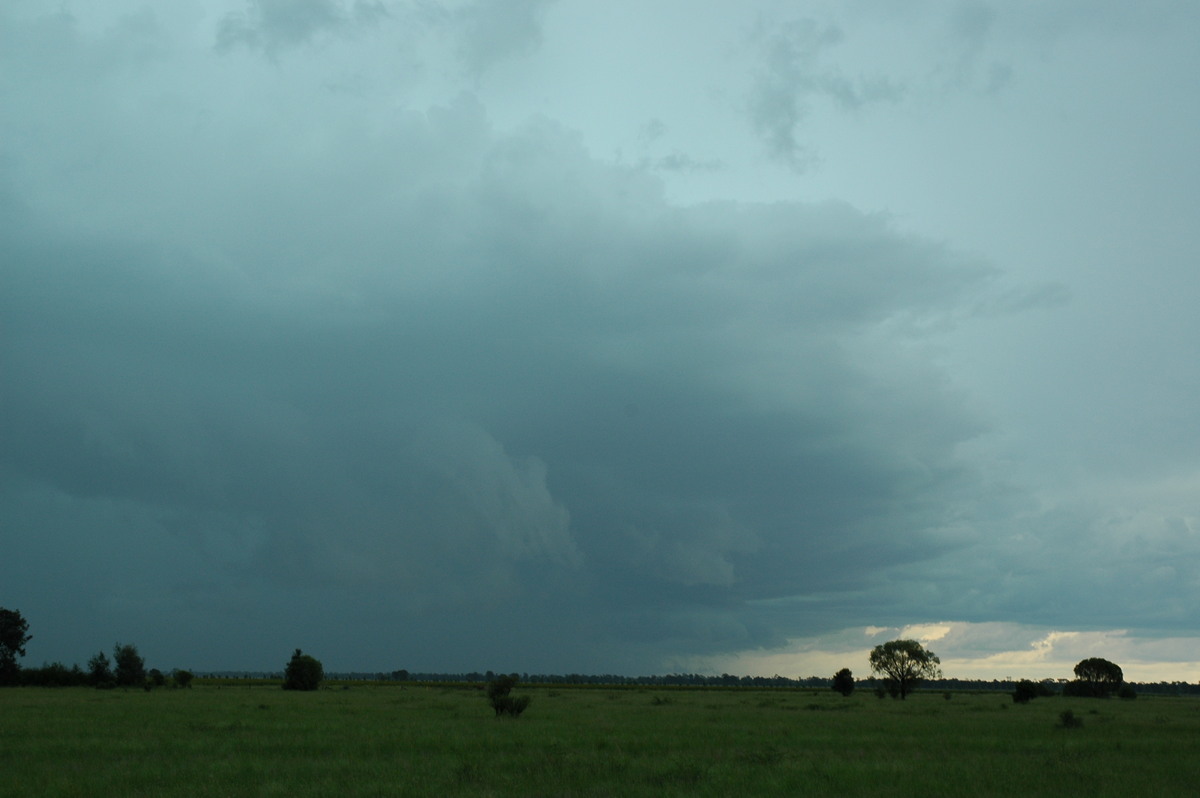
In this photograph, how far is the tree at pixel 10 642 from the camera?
359 feet

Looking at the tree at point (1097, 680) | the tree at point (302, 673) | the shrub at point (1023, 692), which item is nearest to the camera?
the shrub at point (1023, 692)

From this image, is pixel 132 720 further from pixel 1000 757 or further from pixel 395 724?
pixel 1000 757

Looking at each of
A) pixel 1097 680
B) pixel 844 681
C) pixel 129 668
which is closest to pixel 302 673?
pixel 129 668

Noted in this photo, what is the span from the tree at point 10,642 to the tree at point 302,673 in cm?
3791

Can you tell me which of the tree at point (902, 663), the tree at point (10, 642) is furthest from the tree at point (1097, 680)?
the tree at point (10, 642)

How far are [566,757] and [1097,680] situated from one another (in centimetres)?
13936

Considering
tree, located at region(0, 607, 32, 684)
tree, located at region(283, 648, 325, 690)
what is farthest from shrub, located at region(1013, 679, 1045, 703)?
tree, located at region(0, 607, 32, 684)

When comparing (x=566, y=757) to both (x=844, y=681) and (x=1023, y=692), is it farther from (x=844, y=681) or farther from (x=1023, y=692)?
(x=844, y=681)

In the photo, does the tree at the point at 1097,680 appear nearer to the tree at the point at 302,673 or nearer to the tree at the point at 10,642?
the tree at the point at 302,673

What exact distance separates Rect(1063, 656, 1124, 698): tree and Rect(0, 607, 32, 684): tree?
6001 inches

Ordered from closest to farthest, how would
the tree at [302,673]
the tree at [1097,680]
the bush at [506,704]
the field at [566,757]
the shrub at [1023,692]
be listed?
1. the field at [566,757]
2. the bush at [506,704]
3. the shrub at [1023,692]
4. the tree at [302,673]
5. the tree at [1097,680]

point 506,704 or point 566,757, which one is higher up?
point 566,757

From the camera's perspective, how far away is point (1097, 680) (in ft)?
446

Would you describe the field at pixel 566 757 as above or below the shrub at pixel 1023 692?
above
